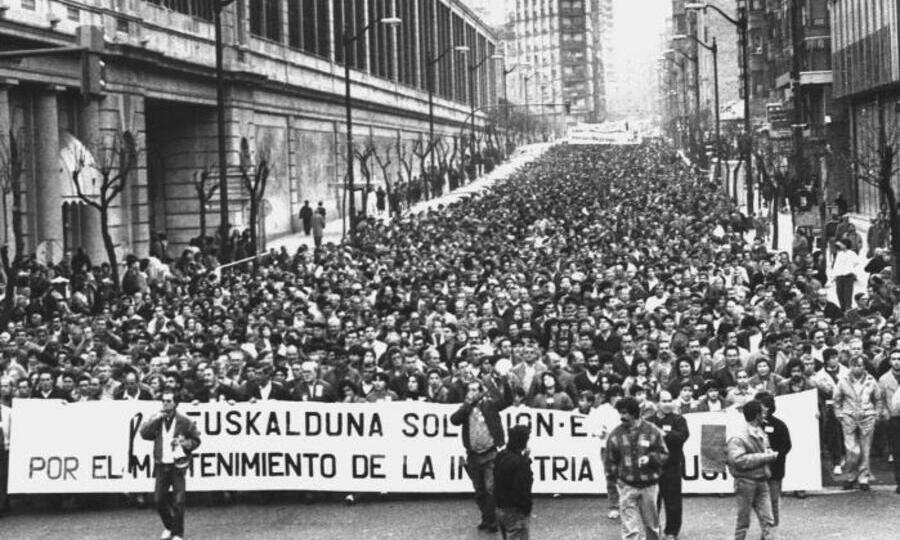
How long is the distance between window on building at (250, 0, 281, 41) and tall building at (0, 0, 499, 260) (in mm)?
72

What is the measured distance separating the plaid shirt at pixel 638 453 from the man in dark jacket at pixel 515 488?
2.99 feet

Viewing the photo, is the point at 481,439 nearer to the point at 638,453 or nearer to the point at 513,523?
the point at 638,453

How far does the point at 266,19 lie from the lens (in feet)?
205

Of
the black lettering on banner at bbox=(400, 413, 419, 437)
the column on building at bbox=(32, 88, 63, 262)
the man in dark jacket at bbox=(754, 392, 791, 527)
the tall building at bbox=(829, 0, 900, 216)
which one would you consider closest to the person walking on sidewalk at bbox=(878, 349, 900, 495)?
the man in dark jacket at bbox=(754, 392, 791, 527)

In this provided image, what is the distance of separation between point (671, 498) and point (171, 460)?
4433 mm

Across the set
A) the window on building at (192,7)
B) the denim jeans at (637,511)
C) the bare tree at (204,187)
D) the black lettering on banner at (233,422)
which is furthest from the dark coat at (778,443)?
the window on building at (192,7)

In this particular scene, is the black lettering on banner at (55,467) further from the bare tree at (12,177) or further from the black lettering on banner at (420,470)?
the bare tree at (12,177)

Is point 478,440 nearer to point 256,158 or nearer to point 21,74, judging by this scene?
point 21,74

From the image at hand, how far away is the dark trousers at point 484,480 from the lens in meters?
14.9

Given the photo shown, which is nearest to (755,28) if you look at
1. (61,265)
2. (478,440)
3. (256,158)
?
(256,158)

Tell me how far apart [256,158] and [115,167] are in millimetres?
15815

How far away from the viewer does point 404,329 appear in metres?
21.8

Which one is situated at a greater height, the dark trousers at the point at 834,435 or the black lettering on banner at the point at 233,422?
the black lettering on banner at the point at 233,422

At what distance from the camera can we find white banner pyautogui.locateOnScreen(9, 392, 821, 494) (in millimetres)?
16234
